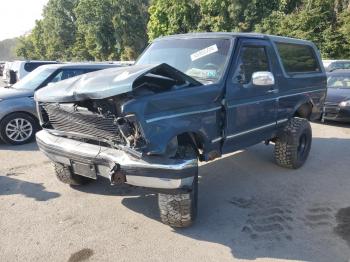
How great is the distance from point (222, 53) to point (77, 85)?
1.84 meters

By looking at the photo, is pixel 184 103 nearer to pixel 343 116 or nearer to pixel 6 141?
pixel 6 141

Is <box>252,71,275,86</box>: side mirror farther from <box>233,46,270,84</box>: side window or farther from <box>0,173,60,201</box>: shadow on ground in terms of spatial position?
<box>0,173,60,201</box>: shadow on ground

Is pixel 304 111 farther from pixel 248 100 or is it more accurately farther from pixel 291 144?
pixel 248 100

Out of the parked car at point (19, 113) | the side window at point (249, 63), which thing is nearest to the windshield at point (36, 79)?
the parked car at point (19, 113)

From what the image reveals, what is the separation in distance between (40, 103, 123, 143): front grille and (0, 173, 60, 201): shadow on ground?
1.08 metres

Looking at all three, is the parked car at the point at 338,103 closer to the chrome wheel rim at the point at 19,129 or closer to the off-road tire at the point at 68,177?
the off-road tire at the point at 68,177

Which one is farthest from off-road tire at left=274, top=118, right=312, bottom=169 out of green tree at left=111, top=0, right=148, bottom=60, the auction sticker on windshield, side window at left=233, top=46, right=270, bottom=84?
green tree at left=111, top=0, right=148, bottom=60

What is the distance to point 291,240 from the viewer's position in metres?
3.77

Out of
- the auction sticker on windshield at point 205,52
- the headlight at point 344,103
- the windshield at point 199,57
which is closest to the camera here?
the windshield at point 199,57

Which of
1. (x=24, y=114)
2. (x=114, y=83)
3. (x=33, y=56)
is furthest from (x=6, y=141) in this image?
(x=33, y=56)

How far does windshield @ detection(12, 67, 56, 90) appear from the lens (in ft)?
26.6

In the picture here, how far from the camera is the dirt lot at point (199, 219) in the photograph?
11.6ft

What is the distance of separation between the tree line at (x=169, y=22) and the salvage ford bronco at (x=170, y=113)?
22053 mm

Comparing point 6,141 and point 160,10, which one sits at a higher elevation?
point 160,10
